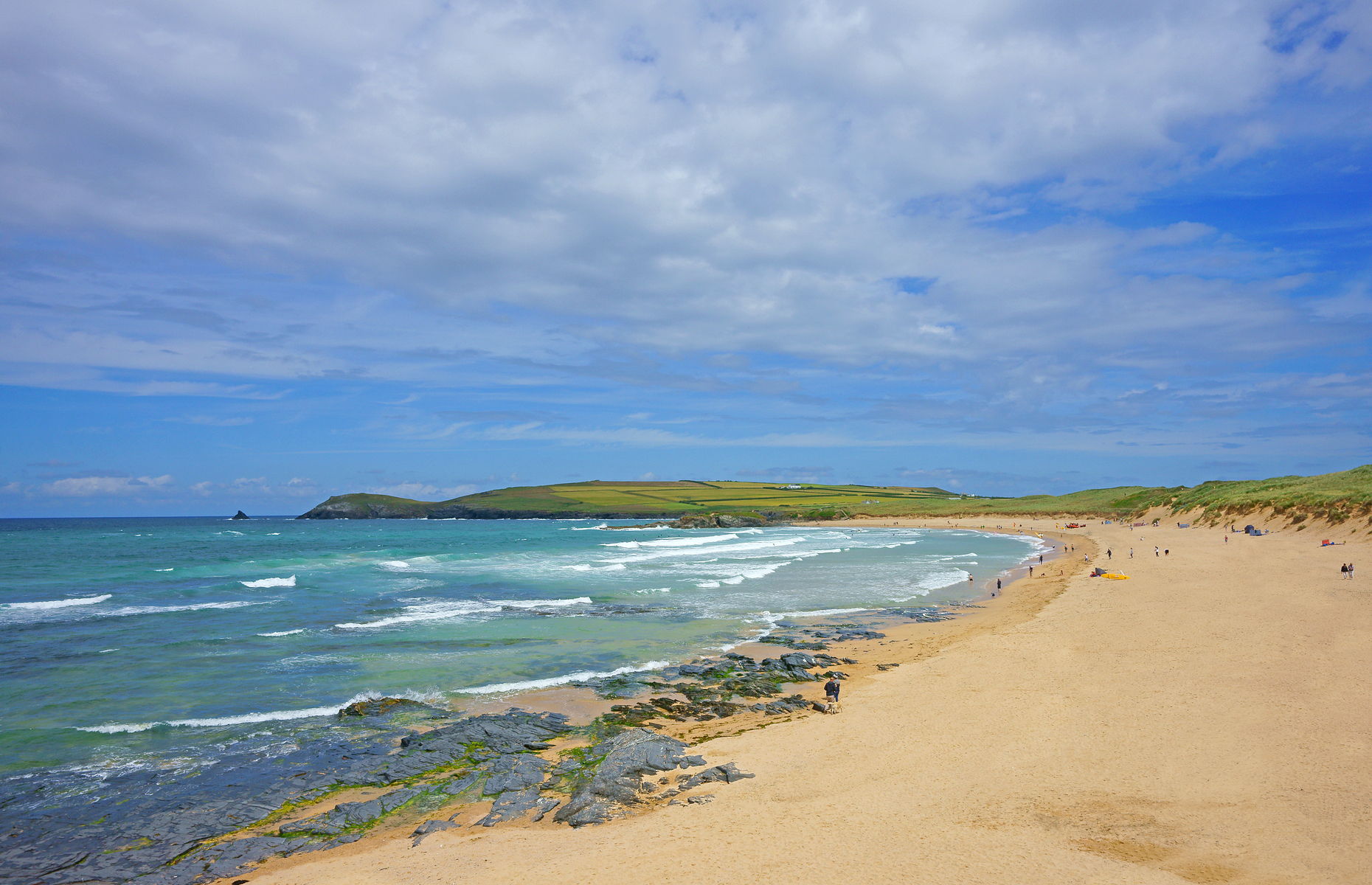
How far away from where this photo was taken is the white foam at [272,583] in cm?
3975

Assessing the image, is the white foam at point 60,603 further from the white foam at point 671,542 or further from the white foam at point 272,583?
the white foam at point 671,542

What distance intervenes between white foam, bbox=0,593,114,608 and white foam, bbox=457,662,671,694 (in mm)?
27579

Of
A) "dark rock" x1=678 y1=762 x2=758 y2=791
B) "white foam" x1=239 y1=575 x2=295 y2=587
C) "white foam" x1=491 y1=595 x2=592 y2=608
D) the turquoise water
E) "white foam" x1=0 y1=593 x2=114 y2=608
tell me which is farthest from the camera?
"white foam" x1=239 y1=575 x2=295 y2=587

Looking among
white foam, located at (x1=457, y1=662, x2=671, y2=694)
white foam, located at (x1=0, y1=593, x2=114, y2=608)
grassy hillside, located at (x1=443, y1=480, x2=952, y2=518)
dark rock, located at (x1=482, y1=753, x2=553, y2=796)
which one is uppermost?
grassy hillside, located at (x1=443, y1=480, x2=952, y2=518)

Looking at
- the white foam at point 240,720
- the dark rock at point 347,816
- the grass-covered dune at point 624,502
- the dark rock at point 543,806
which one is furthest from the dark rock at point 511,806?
the grass-covered dune at point 624,502

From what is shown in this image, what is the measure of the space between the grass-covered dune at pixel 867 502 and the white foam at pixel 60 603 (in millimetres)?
74668

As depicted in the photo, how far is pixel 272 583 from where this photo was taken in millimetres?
40938

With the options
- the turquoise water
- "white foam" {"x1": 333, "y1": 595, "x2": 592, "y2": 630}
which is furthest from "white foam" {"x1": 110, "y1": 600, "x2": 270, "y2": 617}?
"white foam" {"x1": 333, "y1": 595, "x2": 592, "y2": 630}

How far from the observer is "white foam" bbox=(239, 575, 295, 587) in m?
39.8

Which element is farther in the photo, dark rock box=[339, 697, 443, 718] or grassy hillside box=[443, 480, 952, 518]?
grassy hillside box=[443, 480, 952, 518]

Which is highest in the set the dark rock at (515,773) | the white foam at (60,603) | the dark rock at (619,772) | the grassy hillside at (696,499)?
the grassy hillside at (696,499)

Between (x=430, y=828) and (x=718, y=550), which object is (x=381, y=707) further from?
(x=718, y=550)

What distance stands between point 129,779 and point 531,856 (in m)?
9.16

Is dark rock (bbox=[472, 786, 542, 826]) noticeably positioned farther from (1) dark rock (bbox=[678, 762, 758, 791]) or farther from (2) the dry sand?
(1) dark rock (bbox=[678, 762, 758, 791])
